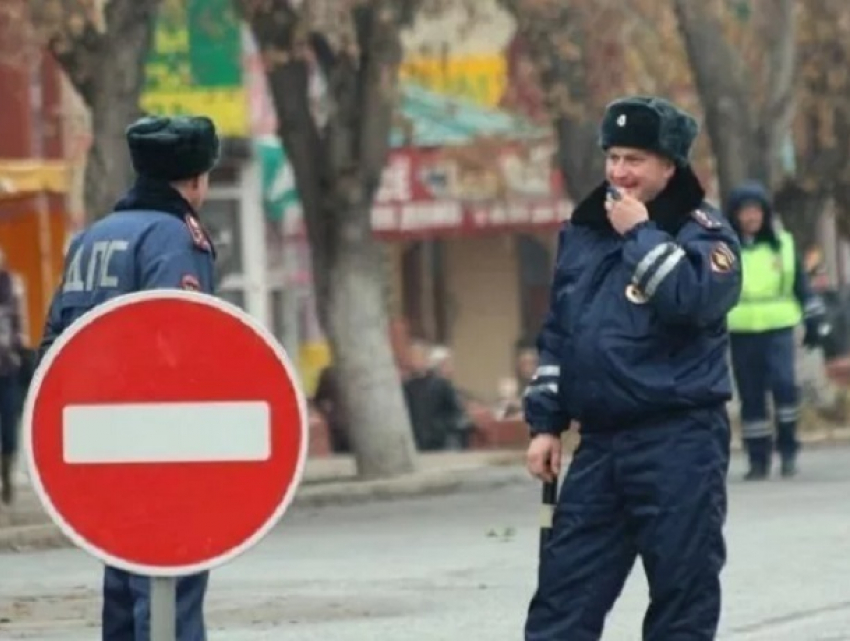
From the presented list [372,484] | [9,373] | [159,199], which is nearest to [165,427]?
[159,199]

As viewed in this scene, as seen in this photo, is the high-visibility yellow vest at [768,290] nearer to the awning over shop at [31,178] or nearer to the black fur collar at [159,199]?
the black fur collar at [159,199]

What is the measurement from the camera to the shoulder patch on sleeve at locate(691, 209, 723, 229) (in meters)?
8.45

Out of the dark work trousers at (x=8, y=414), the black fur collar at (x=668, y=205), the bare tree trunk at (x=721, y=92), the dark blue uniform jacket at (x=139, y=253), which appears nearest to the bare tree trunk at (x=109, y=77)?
the dark work trousers at (x=8, y=414)

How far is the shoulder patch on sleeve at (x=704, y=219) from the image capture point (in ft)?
27.7

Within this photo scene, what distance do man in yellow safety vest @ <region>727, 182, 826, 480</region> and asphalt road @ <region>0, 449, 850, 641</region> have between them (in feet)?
1.72

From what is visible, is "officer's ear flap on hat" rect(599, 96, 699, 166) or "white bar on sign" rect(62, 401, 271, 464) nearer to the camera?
"white bar on sign" rect(62, 401, 271, 464)

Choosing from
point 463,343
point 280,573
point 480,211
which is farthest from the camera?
point 463,343

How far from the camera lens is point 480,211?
40.3m

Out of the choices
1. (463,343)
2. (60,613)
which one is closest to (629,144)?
(60,613)

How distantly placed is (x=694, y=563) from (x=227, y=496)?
5.58 ft

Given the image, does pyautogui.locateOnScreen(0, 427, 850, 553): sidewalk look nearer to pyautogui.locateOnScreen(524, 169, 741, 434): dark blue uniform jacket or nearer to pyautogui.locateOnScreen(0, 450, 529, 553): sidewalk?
pyautogui.locateOnScreen(0, 450, 529, 553): sidewalk

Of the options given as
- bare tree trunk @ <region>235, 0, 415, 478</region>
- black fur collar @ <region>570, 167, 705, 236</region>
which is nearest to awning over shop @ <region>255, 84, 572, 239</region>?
bare tree trunk @ <region>235, 0, 415, 478</region>

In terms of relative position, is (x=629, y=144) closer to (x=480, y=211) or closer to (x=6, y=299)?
(x=6, y=299)

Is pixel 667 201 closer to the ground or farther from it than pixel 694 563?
farther from it
